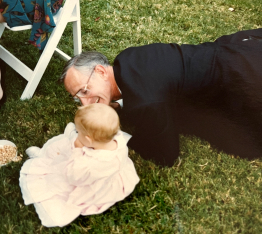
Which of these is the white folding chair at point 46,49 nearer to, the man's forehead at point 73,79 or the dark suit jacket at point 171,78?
the man's forehead at point 73,79

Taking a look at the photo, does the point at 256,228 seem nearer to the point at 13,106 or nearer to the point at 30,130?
the point at 30,130

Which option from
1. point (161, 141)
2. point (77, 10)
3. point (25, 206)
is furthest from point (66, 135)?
point (77, 10)

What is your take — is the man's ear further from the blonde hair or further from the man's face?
the blonde hair

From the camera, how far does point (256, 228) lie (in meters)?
2.04

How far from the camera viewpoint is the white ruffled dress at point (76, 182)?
1.96m

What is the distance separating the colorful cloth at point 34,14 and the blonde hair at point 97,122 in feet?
4.53

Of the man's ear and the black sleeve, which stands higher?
the man's ear

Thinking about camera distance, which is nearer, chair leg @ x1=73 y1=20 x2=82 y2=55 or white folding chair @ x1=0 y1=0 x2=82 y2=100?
white folding chair @ x1=0 y1=0 x2=82 y2=100

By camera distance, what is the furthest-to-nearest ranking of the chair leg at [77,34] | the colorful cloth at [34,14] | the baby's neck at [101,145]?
the chair leg at [77,34]
the colorful cloth at [34,14]
the baby's neck at [101,145]

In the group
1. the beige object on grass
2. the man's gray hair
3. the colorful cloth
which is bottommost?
the beige object on grass

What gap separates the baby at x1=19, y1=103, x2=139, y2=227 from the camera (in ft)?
6.10

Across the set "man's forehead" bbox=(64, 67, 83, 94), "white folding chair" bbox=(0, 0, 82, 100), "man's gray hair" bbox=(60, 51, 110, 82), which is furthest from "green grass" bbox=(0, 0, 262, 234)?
"man's gray hair" bbox=(60, 51, 110, 82)

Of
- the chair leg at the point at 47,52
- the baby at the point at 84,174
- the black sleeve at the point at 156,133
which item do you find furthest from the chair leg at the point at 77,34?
the baby at the point at 84,174

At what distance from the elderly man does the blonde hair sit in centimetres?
23
